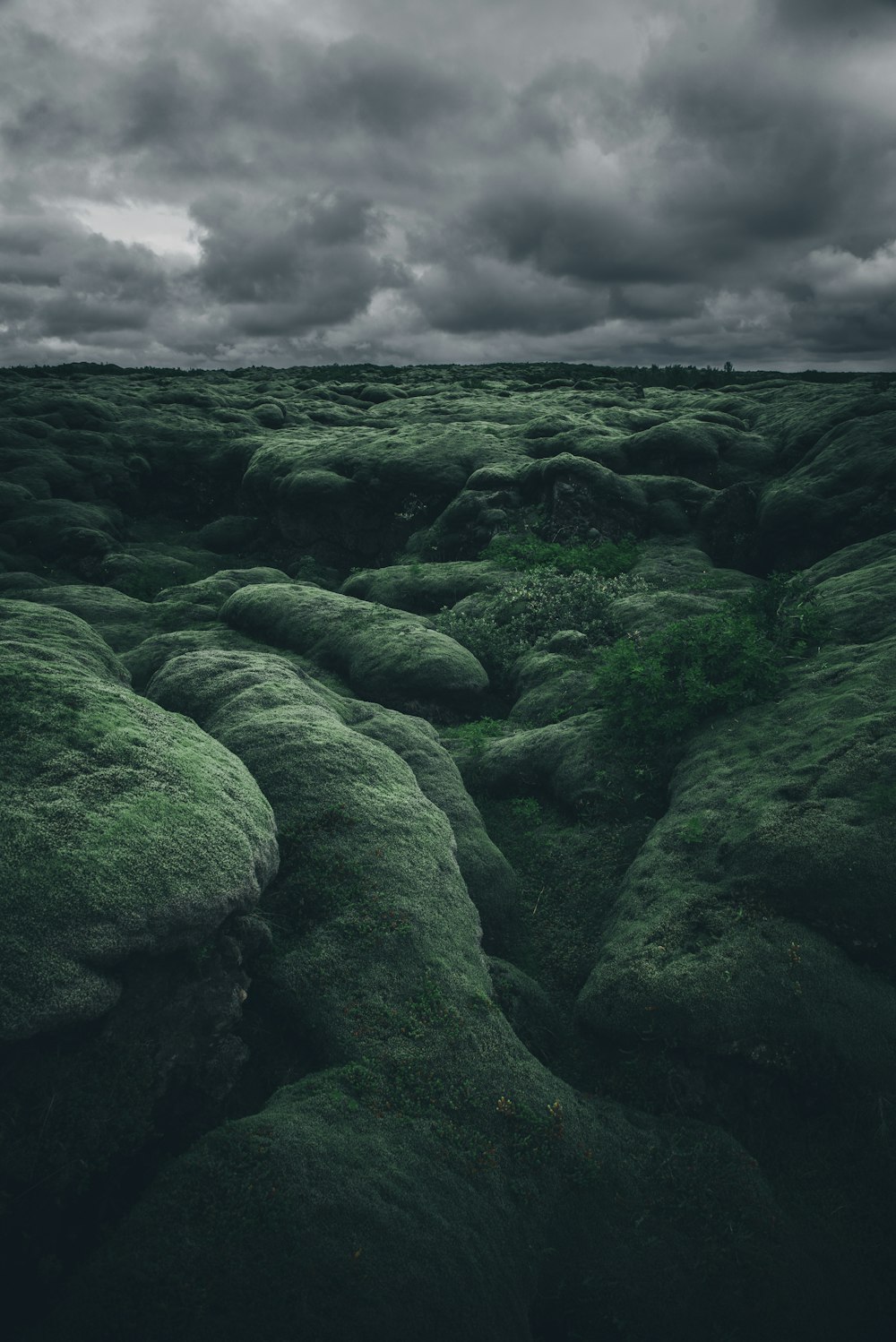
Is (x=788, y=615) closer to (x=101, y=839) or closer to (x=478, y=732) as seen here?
(x=478, y=732)

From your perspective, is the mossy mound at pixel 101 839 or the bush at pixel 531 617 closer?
the mossy mound at pixel 101 839

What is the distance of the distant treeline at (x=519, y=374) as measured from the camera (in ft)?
232

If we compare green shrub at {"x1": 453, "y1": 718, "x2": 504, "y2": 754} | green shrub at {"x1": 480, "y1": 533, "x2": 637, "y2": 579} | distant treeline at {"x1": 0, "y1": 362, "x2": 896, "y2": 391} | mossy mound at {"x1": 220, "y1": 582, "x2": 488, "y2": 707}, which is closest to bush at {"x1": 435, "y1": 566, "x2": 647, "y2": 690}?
mossy mound at {"x1": 220, "y1": 582, "x2": 488, "y2": 707}

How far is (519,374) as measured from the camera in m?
85.9

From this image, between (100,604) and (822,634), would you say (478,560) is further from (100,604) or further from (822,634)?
(822,634)

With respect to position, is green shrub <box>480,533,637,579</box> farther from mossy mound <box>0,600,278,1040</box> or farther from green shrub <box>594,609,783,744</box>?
mossy mound <box>0,600,278,1040</box>

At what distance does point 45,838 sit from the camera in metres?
7.76

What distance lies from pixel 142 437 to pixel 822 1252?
49.6 m

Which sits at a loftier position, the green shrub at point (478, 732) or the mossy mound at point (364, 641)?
the mossy mound at point (364, 641)

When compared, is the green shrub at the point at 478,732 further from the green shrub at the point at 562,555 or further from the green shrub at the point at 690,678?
the green shrub at the point at 562,555

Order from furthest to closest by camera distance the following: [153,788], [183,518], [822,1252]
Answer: [183,518]
[153,788]
[822,1252]

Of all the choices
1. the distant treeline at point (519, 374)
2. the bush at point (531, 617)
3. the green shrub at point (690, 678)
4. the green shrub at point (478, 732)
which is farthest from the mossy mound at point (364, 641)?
the distant treeline at point (519, 374)

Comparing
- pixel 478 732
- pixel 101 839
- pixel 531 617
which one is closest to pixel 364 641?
pixel 478 732

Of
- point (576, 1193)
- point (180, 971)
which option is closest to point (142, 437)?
point (180, 971)
